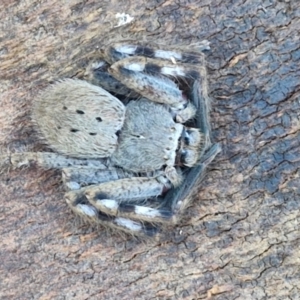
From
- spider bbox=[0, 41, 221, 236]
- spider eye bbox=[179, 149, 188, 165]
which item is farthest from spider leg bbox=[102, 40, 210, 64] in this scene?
spider eye bbox=[179, 149, 188, 165]

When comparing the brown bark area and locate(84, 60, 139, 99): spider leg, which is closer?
the brown bark area

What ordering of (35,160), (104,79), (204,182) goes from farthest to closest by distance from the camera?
(104,79)
(35,160)
(204,182)

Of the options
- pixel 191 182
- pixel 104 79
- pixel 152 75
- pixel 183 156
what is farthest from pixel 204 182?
pixel 104 79

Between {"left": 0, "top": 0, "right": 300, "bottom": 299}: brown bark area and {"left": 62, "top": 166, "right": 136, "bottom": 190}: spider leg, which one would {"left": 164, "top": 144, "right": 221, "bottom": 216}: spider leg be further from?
{"left": 62, "top": 166, "right": 136, "bottom": 190}: spider leg

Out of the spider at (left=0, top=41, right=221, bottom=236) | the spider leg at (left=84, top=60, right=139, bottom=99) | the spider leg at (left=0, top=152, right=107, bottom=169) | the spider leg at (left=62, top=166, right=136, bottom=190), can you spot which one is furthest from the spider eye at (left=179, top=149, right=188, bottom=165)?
the spider leg at (left=0, top=152, right=107, bottom=169)

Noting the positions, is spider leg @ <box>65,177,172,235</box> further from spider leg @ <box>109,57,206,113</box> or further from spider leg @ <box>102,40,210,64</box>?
spider leg @ <box>102,40,210,64</box>

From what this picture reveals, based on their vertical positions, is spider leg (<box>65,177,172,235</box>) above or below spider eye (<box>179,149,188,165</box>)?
below

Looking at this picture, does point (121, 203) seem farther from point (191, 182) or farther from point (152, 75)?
point (152, 75)

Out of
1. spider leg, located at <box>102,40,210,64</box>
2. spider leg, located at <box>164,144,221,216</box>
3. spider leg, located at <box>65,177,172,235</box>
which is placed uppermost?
spider leg, located at <box>102,40,210,64</box>
